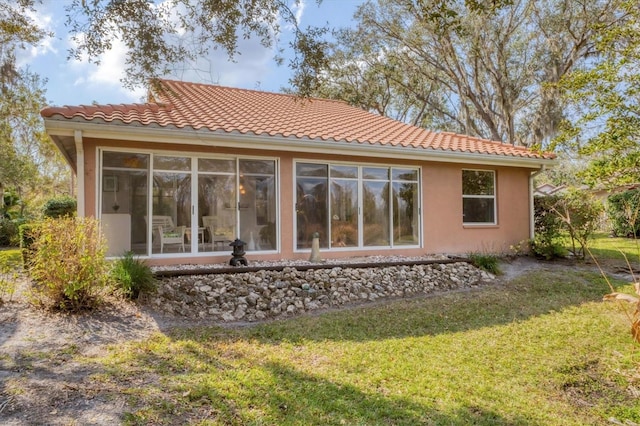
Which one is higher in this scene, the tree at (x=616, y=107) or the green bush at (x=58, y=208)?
the tree at (x=616, y=107)

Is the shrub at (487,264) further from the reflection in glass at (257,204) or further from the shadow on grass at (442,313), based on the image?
the reflection in glass at (257,204)

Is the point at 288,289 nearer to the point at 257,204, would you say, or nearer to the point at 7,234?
the point at 257,204

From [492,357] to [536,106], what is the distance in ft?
62.3

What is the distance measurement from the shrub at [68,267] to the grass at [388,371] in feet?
5.67

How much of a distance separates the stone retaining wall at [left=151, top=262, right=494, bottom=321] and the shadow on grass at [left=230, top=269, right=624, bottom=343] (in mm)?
488

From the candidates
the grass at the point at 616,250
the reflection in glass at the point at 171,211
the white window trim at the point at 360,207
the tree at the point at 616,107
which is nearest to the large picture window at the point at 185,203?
the reflection in glass at the point at 171,211

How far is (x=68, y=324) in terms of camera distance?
18.0 ft

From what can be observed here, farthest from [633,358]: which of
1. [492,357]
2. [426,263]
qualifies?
[426,263]

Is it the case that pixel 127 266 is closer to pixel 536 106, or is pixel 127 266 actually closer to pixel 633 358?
pixel 633 358

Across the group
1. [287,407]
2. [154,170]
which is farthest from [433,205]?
[287,407]

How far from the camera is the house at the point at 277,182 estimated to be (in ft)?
26.2

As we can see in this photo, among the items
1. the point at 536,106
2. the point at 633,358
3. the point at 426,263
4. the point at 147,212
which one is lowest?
the point at 633,358

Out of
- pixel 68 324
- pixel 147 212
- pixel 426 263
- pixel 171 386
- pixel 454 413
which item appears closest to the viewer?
pixel 454 413

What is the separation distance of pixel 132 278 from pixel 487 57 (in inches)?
713
